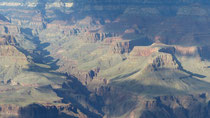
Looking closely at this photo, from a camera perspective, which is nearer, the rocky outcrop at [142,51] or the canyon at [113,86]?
the canyon at [113,86]

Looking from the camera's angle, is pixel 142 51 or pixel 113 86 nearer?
pixel 113 86

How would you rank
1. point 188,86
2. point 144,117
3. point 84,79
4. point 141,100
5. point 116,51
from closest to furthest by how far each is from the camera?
point 144,117 → point 141,100 → point 188,86 → point 84,79 → point 116,51

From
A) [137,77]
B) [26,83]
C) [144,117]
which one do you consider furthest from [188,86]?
[26,83]

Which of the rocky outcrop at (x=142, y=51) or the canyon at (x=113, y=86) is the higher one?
the rocky outcrop at (x=142, y=51)

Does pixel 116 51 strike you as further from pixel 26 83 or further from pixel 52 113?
pixel 52 113

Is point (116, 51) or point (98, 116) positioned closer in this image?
point (98, 116)

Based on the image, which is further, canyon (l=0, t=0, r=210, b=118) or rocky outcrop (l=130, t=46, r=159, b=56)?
rocky outcrop (l=130, t=46, r=159, b=56)

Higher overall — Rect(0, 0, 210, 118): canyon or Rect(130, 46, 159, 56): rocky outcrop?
Rect(130, 46, 159, 56): rocky outcrop

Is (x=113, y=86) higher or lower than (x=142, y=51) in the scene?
lower

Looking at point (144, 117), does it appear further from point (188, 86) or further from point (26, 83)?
point (26, 83)

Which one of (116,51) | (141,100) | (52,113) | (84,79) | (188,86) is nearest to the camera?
(52,113)
